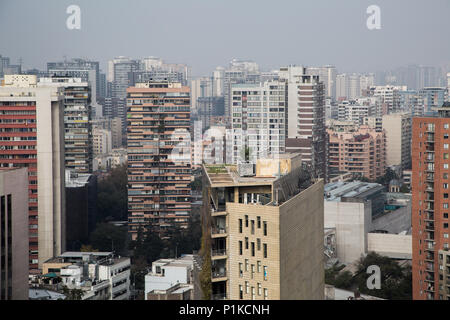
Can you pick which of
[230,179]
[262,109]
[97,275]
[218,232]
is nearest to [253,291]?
[218,232]

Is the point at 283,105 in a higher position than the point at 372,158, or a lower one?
higher

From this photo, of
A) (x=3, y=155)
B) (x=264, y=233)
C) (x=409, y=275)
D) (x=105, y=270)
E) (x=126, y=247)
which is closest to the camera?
(x=264, y=233)

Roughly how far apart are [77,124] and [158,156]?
1949mm

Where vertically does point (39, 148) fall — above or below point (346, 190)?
above

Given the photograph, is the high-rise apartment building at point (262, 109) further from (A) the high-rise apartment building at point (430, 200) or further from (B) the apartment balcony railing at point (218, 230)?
(B) the apartment balcony railing at point (218, 230)

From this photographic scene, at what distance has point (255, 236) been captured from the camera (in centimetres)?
313

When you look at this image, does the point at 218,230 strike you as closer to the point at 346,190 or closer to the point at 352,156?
the point at 346,190

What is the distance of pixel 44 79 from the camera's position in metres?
10.7

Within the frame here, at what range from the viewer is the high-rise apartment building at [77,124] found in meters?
11.5

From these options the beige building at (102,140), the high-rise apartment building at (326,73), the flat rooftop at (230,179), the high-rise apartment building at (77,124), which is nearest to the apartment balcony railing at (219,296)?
the flat rooftop at (230,179)

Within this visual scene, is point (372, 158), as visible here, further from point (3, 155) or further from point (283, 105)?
point (3, 155)

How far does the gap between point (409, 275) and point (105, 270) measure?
254 centimetres

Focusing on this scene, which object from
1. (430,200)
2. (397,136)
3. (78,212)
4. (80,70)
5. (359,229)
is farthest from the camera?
(397,136)

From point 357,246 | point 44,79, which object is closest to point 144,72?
point 44,79
